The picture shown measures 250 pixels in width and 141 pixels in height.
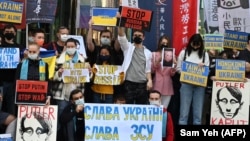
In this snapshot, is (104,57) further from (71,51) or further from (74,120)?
(74,120)

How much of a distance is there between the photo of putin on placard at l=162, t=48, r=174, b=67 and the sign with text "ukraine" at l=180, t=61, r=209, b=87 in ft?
0.72

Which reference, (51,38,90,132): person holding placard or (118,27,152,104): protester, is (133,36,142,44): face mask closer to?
(118,27,152,104): protester

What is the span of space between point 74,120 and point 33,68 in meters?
0.97

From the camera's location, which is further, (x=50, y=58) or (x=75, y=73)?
(x=75, y=73)

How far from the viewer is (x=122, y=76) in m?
9.78

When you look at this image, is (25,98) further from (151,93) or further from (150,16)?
(150,16)

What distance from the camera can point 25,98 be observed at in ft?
27.7

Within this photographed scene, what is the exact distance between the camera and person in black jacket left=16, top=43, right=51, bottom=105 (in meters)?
8.77

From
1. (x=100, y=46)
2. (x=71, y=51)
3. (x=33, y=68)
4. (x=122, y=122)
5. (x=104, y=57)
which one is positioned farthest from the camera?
(x=100, y=46)

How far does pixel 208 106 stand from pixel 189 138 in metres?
4.45

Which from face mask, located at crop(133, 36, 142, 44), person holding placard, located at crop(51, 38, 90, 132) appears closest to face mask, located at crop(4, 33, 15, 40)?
person holding placard, located at crop(51, 38, 90, 132)

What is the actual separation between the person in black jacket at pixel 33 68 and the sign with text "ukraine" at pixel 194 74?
2260 millimetres

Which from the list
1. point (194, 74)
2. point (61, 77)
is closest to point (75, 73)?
point (61, 77)

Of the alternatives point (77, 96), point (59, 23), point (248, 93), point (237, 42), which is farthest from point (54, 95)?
point (59, 23)
